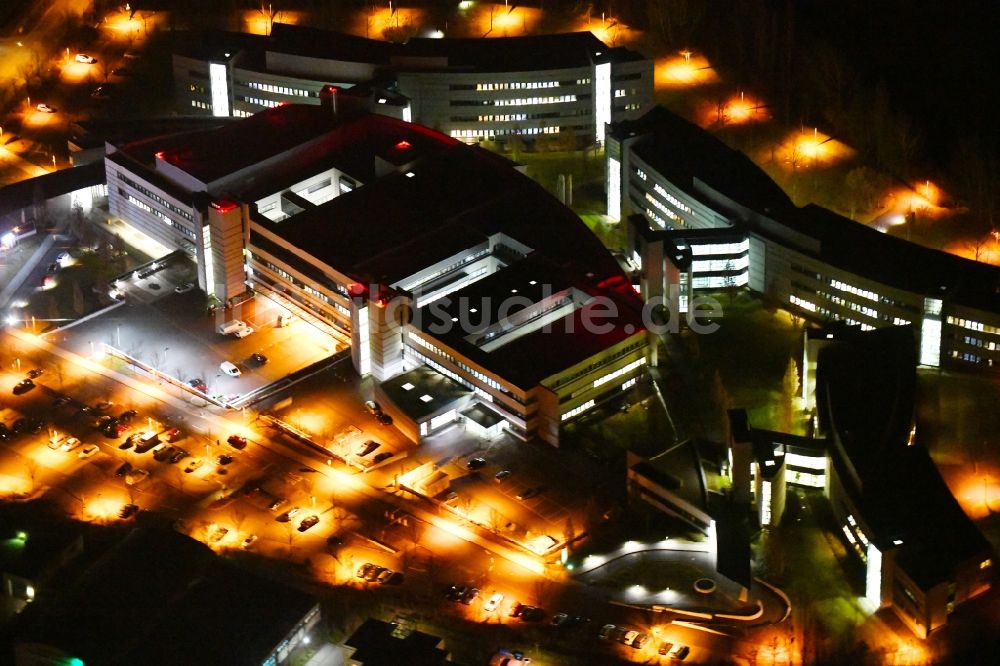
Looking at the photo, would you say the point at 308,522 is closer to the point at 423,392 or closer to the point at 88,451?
the point at 423,392

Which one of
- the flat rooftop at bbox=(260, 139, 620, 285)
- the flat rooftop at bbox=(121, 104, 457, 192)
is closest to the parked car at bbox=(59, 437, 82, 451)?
the flat rooftop at bbox=(260, 139, 620, 285)

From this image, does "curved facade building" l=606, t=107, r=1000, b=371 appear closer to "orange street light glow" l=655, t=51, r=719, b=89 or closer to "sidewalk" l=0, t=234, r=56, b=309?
"orange street light glow" l=655, t=51, r=719, b=89

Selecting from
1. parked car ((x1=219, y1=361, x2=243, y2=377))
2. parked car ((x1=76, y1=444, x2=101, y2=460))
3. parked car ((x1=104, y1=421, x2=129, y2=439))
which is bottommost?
parked car ((x1=76, y1=444, x2=101, y2=460))

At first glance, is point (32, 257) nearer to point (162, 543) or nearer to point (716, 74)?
point (162, 543)

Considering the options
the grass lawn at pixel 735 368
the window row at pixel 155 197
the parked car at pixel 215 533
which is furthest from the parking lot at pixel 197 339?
the grass lawn at pixel 735 368

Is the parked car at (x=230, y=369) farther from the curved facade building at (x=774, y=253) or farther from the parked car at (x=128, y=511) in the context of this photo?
the curved facade building at (x=774, y=253)

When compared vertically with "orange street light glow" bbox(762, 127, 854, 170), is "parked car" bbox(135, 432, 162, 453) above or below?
below
